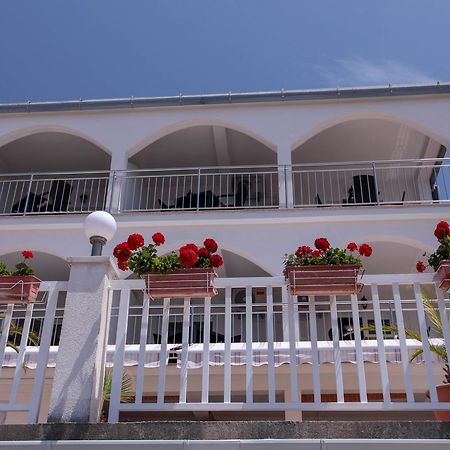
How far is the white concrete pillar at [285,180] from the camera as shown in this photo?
1179cm

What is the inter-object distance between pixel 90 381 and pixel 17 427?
0.55m

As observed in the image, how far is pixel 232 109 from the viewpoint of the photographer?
43.2 feet

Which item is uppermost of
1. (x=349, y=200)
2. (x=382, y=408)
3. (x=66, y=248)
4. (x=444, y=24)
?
(x=444, y=24)

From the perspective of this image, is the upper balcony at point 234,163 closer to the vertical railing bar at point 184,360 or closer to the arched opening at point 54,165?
the arched opening at point 54,165

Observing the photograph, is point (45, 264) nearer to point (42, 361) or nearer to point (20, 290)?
point (20, 290)

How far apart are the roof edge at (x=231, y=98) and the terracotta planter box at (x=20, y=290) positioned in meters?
9.22

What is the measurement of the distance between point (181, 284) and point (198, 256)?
34 cm

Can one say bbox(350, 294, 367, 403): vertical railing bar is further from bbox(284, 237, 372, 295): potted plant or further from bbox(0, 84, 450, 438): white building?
bbox(0, 84, 450, 438): white building

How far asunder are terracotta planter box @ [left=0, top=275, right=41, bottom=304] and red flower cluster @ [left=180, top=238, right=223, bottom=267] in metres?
1.21

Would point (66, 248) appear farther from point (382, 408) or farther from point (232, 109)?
point (382, 408)

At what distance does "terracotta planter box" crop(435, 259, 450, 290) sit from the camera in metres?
4.20

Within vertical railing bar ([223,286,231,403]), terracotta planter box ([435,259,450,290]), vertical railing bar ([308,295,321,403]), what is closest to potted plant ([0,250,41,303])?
vertical railing bar ([223,286,231,403])

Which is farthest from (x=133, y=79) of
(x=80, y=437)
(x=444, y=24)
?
(x=80, y=437)

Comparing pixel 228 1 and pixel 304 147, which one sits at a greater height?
pixel 228 1
